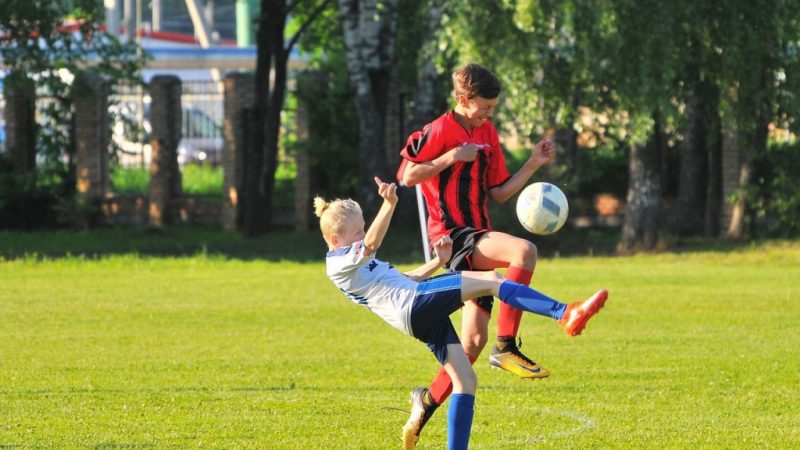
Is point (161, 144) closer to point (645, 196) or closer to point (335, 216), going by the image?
point (645, 196)

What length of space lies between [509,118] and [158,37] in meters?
49.8

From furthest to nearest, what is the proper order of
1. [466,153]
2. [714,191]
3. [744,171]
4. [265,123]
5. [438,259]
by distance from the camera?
[265,123] → [714,191] → [744,171] → [466,153] → [438,259]

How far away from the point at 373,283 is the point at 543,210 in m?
1.80

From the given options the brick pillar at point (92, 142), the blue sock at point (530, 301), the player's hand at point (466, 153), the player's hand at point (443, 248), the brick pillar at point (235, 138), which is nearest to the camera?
the blue sock at point (530, 301)

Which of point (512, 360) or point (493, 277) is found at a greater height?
point (493, 277)

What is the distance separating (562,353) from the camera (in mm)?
14039

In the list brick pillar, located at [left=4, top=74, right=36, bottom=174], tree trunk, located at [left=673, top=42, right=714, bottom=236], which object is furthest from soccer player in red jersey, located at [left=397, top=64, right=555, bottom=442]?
brick pillar, located at [left=4, top=74, right=36, bottom=174]

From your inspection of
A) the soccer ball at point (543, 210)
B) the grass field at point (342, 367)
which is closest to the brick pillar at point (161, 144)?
the grass field at point (342, 367)

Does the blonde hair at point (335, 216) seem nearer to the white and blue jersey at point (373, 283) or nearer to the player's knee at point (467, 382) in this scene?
the white and blue jersey at point (373, 283)

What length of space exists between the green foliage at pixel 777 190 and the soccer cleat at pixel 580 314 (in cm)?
1987

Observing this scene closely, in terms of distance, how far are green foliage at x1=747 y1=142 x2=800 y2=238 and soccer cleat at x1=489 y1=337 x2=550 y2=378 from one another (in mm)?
18352

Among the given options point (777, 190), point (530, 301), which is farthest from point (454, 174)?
point (777, 190)

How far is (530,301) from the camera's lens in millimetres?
7551

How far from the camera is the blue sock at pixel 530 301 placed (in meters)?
7.47
